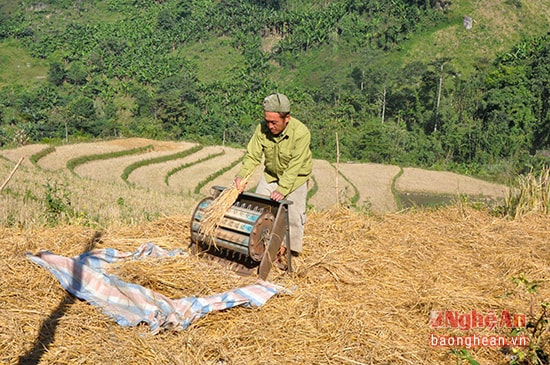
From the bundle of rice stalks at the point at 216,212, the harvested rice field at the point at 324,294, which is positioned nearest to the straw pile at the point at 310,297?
the harvested rice field at the point at 324,294

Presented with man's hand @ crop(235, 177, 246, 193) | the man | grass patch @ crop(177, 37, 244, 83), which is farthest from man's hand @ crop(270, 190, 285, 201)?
grass patch @ crop(177, 37, 244, 83)

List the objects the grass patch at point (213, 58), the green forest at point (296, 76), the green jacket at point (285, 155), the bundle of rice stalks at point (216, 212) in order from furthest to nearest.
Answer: the grass patch at point (213, 58), the green forest at point (296, 76), the green jacket at point (285, 155), the bundle of rice stalks at point (216, 212)

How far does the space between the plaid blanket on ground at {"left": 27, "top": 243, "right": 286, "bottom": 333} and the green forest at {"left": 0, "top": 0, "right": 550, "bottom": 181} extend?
59.9 ft

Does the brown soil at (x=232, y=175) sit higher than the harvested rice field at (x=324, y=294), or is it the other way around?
the harvested rice field at (x=324, y=294)

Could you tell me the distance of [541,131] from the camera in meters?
32.9

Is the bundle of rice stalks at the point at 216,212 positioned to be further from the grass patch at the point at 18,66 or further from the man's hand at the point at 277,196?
the grass patch at the point at 18,66

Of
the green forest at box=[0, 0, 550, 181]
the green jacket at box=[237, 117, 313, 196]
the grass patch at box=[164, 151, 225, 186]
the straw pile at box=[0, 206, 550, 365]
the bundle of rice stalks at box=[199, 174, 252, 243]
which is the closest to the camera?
the straw pile at box=[0, 206, 550, 365]

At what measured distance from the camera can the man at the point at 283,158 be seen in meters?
4.24

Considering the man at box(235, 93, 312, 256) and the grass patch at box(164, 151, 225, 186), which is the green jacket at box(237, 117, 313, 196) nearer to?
the man at box(235, 93, 312, 256)

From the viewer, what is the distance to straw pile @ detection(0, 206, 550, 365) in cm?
310

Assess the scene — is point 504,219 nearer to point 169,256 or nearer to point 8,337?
point 169,256

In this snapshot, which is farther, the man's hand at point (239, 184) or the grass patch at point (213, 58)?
the grass patch at point (213, 58)

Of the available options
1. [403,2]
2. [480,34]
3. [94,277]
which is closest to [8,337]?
[94,277]

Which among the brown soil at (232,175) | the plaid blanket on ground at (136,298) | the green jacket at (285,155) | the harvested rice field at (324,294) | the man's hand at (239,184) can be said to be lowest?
the brown soil at (232,175)
